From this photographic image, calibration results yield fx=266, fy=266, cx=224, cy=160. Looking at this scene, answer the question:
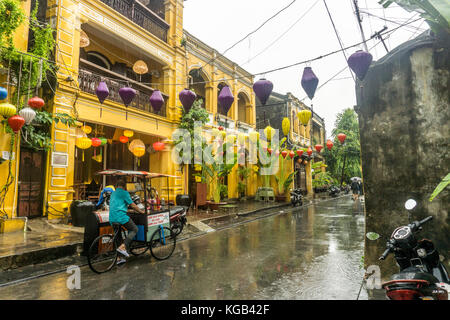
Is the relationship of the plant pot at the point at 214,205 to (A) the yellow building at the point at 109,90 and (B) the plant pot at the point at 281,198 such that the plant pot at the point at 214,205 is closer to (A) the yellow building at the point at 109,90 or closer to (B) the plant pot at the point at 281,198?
(A) the yellow building at the point at 109,90

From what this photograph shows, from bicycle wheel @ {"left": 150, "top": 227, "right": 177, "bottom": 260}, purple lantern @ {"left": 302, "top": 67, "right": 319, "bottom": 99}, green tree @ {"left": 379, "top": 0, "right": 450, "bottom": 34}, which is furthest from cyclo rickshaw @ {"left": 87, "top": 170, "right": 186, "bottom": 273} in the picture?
green tree @ {"left": 379, "top": 0, "right": 450, "bottom": 34}

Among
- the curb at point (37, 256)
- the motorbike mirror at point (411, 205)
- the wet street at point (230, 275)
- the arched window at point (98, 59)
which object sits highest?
the arched window at point (98, 59)

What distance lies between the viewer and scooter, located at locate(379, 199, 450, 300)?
2307 millimetres

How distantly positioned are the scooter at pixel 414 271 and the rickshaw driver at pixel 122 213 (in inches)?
172

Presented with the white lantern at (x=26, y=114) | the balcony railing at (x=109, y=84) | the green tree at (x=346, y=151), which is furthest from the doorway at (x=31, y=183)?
the green tree at (x=346, y=151)

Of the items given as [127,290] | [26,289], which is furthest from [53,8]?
[127,290]

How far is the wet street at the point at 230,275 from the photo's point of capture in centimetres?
393

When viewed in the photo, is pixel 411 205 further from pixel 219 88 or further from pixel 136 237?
pixel 219 88

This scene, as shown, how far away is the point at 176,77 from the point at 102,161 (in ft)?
18.4

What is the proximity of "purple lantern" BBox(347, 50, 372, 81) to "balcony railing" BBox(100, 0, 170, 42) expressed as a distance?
10402mm

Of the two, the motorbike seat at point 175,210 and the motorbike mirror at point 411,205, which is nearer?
the motorbike mirror at point 411,205

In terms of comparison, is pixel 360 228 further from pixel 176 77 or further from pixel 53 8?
pixel 53 8

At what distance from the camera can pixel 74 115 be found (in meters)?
9.17

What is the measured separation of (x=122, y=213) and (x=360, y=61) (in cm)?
515
